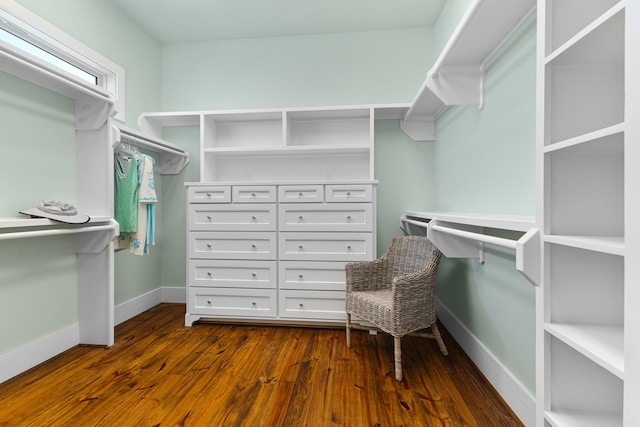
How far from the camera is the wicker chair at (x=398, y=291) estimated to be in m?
1.81

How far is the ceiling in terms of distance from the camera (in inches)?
102

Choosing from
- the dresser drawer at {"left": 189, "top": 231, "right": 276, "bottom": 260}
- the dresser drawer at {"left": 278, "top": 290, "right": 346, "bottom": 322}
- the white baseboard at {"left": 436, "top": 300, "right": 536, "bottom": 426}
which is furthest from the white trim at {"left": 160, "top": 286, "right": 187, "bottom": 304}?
the white baseboard at {"left": 436, "top": 300, "right": 536, "bottom": 426}

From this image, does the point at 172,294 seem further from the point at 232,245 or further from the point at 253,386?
the point at 253,386

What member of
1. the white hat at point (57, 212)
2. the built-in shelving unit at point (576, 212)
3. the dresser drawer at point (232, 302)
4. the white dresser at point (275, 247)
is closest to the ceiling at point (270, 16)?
the white dresser at point (275, 247)

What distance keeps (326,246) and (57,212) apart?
172 centimetres

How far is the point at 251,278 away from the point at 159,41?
2.61m

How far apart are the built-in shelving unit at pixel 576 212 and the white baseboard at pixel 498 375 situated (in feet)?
1.83

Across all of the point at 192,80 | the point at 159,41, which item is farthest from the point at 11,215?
the point at 159,41

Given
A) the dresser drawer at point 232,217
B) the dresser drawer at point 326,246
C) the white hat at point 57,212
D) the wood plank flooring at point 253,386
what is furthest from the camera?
the dresser drawer at point 232,217

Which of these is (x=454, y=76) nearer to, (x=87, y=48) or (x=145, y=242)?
(x=145, y=242)

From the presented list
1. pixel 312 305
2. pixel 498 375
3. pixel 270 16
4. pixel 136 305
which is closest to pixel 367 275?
pixel 312 305

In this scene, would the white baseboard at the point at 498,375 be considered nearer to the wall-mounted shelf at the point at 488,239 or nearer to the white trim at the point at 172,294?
the wall-mounted shelf at the point at 488,239

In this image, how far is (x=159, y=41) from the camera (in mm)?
3180

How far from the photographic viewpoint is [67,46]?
2.19 meters
